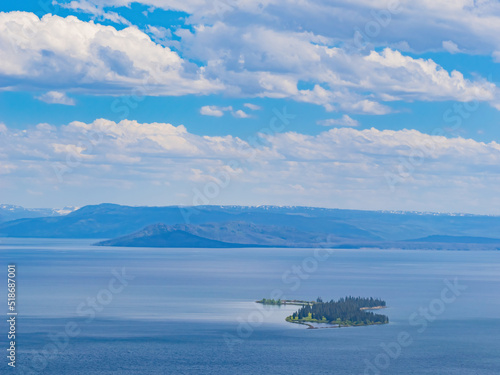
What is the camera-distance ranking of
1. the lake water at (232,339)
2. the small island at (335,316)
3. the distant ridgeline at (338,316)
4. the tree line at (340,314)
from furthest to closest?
the tree line at (340,314) < the distant ridgeline at (338,316) < the small island at (335,316) < the lake water at (232,339)

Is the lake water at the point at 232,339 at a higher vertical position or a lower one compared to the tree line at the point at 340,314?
lower

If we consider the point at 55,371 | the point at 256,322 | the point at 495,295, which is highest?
the point at 495,295

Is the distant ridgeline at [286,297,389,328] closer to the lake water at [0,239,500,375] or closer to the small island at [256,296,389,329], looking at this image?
the small island at [256,296,389,329]

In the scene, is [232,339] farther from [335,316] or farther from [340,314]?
[340,314]

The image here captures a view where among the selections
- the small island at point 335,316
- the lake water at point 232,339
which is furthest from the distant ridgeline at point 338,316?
the lake water at point 232,339

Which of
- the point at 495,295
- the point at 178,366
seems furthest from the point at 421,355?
the point at 495,295

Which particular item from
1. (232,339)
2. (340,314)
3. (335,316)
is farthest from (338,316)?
(232,339)

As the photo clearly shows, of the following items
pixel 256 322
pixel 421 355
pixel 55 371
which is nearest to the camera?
pixel 55 371

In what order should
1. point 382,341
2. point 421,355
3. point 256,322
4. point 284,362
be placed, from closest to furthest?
point 284,362 < point 421,355 < point 382,341 < point 256,322

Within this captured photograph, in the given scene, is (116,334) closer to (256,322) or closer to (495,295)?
(256,322)

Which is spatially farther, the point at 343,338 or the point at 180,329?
the point at 180,329

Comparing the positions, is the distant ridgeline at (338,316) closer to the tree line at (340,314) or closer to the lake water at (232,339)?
the tree line at (340,314)
